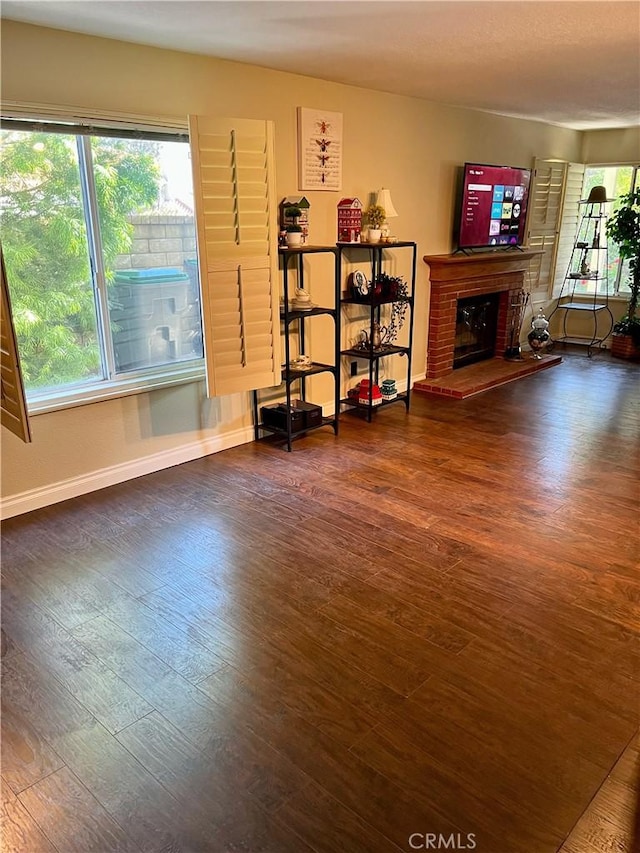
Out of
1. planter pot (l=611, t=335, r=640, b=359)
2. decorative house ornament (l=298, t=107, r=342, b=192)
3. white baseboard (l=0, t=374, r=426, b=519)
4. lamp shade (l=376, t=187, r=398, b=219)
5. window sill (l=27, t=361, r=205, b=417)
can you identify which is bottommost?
white baseboard (l=0, t=374, r=426, b=519)

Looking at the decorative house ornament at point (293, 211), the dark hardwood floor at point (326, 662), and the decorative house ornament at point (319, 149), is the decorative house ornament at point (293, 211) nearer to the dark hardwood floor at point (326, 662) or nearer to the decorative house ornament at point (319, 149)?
the decorative house ornament at point (319, 149)

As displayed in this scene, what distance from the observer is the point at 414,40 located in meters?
3.07

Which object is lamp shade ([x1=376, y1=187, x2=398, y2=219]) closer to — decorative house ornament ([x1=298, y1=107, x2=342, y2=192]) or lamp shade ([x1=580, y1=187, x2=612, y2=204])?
decorative house ornament ([x1=298, y1=107, x2=342, y2=192])

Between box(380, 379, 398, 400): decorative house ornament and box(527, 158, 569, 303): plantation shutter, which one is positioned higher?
box(527, 158, 569, 303): plantation shutter

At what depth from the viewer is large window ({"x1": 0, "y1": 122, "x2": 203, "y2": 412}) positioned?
3053mm

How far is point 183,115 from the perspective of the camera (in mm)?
3445

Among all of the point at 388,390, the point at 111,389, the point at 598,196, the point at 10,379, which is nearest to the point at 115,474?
the point at 111,389

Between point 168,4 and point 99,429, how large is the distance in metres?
2.08

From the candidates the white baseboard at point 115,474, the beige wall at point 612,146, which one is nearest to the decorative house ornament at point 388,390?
the white baseboard at point 115,474

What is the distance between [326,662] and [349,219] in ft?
10.6

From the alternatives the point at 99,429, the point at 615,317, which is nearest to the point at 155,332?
the point at 99,429

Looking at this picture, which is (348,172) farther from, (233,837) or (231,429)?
(233,837)

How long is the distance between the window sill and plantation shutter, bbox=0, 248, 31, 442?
A: 402 mm

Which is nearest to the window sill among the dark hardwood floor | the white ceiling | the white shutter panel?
the dark hardwood floor
